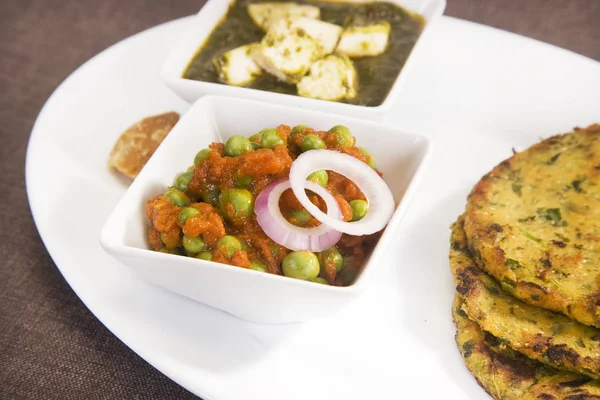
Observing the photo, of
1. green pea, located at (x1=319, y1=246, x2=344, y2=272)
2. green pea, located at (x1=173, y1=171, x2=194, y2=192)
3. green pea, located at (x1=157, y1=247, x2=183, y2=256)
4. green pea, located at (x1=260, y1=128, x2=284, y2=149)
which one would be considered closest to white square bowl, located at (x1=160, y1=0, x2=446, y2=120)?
green pea, located at (x1=260, y1=128, x2=284, y2=149)

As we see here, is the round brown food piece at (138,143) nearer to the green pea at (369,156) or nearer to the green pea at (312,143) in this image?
the green pea at (312,143)

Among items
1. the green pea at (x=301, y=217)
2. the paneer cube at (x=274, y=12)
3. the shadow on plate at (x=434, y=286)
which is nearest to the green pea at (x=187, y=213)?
the green pea at (x=301, y=217)

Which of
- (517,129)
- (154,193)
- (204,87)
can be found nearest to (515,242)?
(517,129)

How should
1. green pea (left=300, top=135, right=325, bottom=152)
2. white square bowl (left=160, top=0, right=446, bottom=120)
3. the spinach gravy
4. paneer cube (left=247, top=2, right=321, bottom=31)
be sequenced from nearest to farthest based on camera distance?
green pea (left=300, top=135, right=325, bottom=152) → white square bowl (left=160, top=0, right=446, bottom=120) → the spinach gravy → paneer cube (left=247, top=2, right=321, bottom=31)

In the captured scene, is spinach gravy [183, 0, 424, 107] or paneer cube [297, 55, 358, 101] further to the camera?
spinach gravy [183, 0, 424, 107]

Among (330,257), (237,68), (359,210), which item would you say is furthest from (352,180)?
(237,68)

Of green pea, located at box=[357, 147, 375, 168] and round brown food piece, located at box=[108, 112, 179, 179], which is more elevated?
green pea, located at box=[357, 147, 375, 168]

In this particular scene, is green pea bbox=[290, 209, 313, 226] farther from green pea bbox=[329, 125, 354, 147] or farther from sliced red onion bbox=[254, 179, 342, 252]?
green pea bbox=[329, 125, 354, 147]
